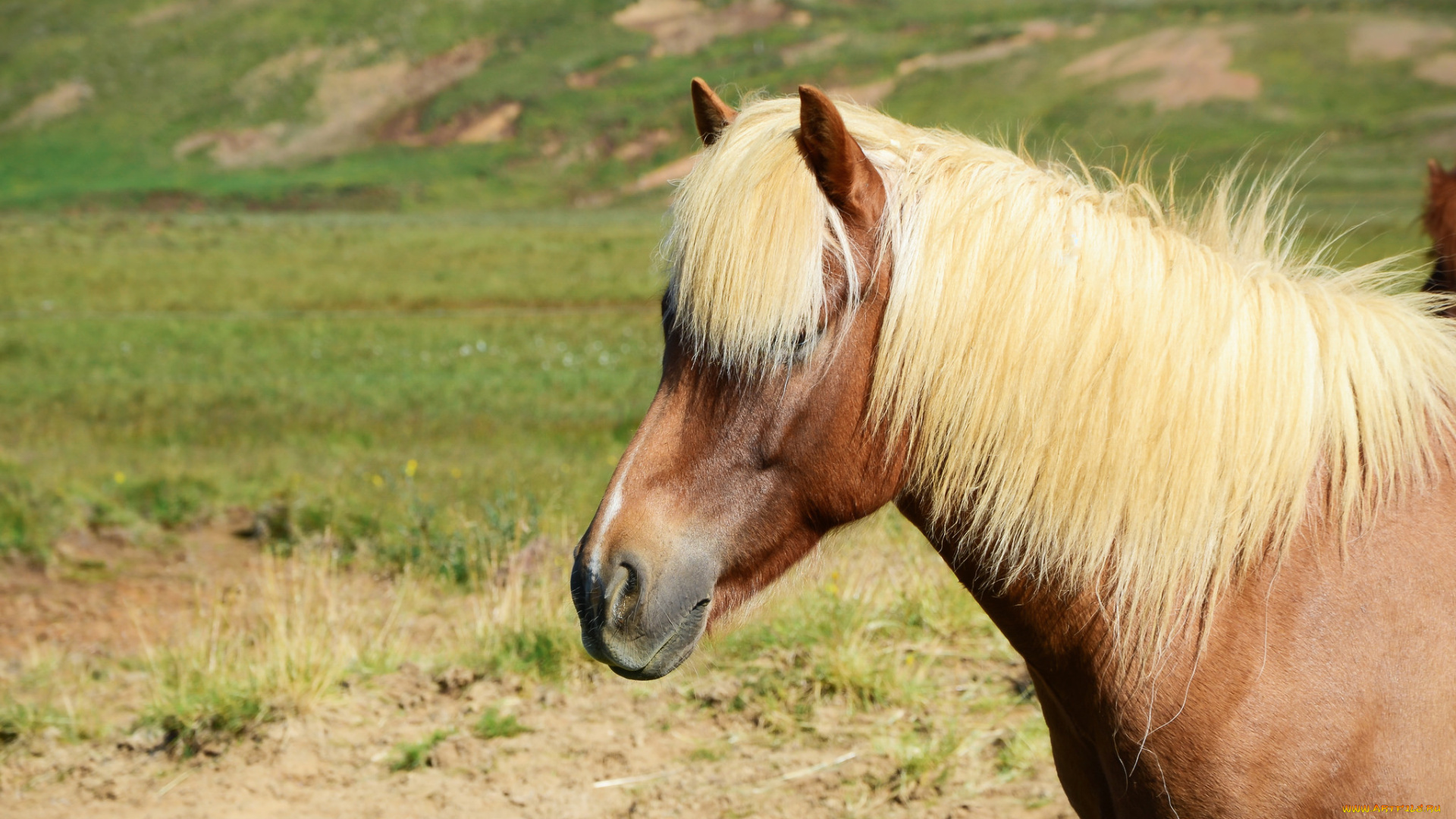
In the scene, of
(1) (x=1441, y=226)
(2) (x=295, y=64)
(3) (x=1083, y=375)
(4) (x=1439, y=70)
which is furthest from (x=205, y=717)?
(2) (x=295, y=64)

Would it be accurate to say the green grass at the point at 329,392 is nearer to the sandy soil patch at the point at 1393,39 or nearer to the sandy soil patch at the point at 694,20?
the sandy soil patch at the point at 1393,39

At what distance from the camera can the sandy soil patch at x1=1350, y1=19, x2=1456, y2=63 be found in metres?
81.8

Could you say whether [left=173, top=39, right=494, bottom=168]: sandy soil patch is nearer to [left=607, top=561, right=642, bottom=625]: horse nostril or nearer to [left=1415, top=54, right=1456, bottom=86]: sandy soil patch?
[left=1415, top=54, right=1456, bottom=86]: sandy soil patch

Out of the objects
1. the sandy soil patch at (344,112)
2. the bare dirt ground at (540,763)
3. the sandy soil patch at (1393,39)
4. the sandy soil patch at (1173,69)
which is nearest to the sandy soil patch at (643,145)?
the sandy soil patch at (344,112)

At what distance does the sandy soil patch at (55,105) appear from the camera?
89125 millimetres

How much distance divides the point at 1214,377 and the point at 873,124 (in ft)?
2.51

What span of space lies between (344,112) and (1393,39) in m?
87.6

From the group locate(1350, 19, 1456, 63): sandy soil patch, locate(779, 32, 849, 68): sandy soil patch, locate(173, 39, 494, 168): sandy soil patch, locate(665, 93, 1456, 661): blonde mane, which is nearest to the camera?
locate(665, 93, 1456, 661): blonde mane

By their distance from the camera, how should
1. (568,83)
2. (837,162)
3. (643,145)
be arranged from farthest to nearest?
(568,83), (643,145), (837,162)

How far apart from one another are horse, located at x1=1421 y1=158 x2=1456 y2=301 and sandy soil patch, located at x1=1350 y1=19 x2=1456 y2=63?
94984 millimetres

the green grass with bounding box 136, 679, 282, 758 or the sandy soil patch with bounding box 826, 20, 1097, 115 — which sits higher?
the green grass with bounding box 136, 679, 282, 758

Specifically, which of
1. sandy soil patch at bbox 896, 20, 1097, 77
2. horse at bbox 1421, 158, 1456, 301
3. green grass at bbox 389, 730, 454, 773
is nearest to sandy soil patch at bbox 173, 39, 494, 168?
sandy soil patch at bbox 896, 20, 1097, 77

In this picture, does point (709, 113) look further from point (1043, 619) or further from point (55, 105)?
→ point (55, 105)

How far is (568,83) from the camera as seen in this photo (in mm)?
100250
